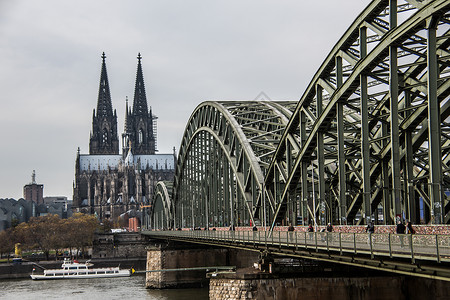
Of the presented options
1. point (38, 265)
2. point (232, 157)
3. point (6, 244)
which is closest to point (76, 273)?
point (38, 265)

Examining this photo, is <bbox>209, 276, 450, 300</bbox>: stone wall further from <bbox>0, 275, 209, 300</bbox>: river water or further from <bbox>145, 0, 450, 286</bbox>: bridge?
<bbox>0, 275, 209, 300</bbox>: river water

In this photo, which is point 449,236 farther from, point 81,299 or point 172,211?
point 172,211

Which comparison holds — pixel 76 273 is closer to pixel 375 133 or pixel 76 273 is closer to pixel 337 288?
pixel 375 133

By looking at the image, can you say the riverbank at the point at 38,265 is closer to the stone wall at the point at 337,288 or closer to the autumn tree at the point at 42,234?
the autumn tree at the point at 42,234

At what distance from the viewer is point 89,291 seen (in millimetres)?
88938

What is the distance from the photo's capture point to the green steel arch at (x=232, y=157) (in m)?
65.6

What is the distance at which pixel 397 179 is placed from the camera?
35.0 meters

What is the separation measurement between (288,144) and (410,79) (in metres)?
13.4

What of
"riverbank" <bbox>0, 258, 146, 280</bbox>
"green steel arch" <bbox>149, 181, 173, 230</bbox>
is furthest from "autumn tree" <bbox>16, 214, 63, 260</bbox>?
"riverbank" <bbox>0, 258, 146, 280</bbox>

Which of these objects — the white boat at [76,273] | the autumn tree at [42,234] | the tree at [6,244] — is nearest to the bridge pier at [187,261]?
the white boat at [76,273]

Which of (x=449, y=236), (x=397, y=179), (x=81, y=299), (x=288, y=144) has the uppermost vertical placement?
(x=288, y=144)

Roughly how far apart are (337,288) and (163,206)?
110732 millimetres

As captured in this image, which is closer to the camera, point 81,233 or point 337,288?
point 337,288

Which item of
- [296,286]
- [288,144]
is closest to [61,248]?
[288,144]
